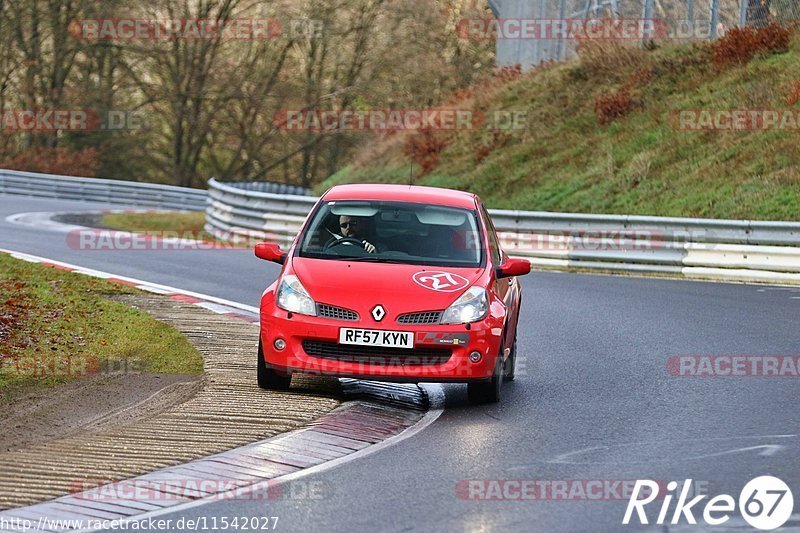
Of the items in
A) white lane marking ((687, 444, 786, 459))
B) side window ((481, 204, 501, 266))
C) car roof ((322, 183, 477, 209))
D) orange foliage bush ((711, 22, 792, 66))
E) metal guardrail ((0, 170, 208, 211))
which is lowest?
metal guardrail ((0, 170, 208, 211))

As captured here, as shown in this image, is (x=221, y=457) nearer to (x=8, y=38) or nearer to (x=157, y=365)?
(x=157, y=365)

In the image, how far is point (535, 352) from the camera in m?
13.2

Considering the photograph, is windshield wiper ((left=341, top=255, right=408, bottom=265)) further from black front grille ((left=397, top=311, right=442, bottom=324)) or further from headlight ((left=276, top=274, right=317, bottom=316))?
black front grille ((left=397, top=311, right=442, bottom=324))

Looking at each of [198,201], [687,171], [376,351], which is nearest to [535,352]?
[376,351]

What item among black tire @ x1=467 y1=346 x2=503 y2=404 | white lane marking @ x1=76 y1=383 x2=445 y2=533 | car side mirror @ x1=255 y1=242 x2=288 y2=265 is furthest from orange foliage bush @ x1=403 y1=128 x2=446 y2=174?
black tire @ x1=467 y1=346 x2=503 y2=404

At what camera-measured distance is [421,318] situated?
32.7ft

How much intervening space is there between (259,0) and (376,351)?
43494 mm

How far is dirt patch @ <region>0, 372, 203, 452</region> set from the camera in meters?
8.75

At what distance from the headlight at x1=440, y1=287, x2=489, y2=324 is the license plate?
318mm

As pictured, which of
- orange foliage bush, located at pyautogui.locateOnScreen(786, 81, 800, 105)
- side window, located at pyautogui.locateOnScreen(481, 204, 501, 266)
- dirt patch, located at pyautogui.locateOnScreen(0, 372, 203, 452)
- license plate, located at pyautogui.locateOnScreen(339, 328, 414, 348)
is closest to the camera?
dirt patch, located at pyautogui.locateOnScreen(0, 372, 203, 452)

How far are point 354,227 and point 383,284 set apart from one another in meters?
1.12

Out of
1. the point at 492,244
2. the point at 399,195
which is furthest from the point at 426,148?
the point at 492,244

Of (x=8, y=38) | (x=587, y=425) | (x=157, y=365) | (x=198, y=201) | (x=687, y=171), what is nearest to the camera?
(x=587, y=425)

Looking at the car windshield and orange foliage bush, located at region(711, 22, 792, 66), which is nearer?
the car windshield
